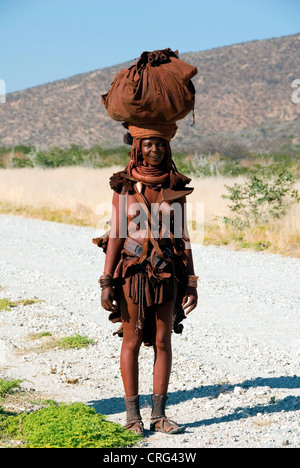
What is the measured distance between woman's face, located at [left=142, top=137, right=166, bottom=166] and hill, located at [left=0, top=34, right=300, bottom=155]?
4854 cm

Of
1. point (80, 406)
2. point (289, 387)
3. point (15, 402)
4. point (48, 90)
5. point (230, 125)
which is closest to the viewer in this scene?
point (80, 406)

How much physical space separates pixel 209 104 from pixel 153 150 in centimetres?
6070

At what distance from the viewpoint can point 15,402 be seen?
16.0ft

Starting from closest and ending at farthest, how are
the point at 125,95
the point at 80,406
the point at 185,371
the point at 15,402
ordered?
the point at 125,95
the point at 80,406
the point at 15,402
the point at 185,371

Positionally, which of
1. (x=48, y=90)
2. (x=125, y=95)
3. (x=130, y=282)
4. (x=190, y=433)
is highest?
(x=48, y=90)

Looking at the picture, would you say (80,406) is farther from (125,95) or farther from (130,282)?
(125,95)

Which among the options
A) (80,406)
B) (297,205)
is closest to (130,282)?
(80,406)

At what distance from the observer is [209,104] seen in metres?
63.6

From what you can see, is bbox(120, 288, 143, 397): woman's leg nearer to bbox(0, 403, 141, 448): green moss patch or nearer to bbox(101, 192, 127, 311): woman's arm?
bbox(101, 192, 127, 311): woman's arm

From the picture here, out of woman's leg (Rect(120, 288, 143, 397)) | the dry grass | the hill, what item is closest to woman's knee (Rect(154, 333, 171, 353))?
woman's leg (Rect(120, 288, 143, 397))

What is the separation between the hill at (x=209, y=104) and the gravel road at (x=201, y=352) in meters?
43.3
